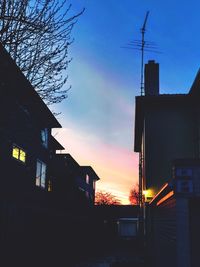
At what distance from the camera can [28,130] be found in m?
19.4

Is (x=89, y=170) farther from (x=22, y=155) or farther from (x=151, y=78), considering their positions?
(x=22, y=155)

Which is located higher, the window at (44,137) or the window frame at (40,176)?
the window at (44,137)

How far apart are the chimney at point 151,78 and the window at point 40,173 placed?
813 centimetres

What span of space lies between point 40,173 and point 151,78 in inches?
360

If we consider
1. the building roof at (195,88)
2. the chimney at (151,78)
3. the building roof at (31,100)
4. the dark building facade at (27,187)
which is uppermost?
the chimney at (151,78)

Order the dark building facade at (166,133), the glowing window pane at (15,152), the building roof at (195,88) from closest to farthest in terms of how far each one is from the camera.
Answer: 1. the building roof at (195,88)
2. the dark building facade at (166,133)
3. the glowing window pane at (15,152)

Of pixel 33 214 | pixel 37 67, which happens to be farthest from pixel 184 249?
pixel 33 214

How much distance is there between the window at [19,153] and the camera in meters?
17.2

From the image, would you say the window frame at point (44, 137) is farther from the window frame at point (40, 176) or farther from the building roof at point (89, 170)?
the building roof at point (89, 170)

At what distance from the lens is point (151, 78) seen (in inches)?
779

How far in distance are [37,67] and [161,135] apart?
31.8 feet

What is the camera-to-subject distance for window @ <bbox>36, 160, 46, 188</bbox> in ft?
69.4

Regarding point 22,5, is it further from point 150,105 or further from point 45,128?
point 45,128

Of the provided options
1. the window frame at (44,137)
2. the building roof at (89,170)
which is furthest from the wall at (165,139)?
the building roof at (89,170)
